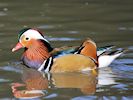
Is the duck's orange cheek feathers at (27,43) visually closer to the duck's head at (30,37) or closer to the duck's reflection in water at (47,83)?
the duck's head at (30,37)

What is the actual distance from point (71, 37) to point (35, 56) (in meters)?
1.81

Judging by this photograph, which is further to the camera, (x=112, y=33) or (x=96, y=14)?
(x=96, y=14)

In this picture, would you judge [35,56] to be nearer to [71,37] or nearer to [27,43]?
[27,43]

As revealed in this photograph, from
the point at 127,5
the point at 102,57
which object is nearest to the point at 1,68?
the point at 102,57

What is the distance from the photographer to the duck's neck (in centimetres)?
915

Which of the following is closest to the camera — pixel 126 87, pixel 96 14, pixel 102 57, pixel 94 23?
pixel 126 87

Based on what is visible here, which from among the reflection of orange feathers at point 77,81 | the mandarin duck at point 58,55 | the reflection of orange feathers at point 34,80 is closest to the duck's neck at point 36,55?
the mandarin duck at point 58,55

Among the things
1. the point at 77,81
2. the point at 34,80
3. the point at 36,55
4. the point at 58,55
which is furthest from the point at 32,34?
the point at 77,81

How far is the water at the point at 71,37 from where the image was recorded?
8047 mm

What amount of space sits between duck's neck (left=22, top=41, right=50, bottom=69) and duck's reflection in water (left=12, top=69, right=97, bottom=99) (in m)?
0.13

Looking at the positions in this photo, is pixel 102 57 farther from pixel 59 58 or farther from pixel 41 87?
pixel 41 87

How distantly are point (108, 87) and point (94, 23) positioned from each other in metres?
4.02

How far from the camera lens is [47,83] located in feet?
28.1

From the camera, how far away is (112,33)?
36.8ft
